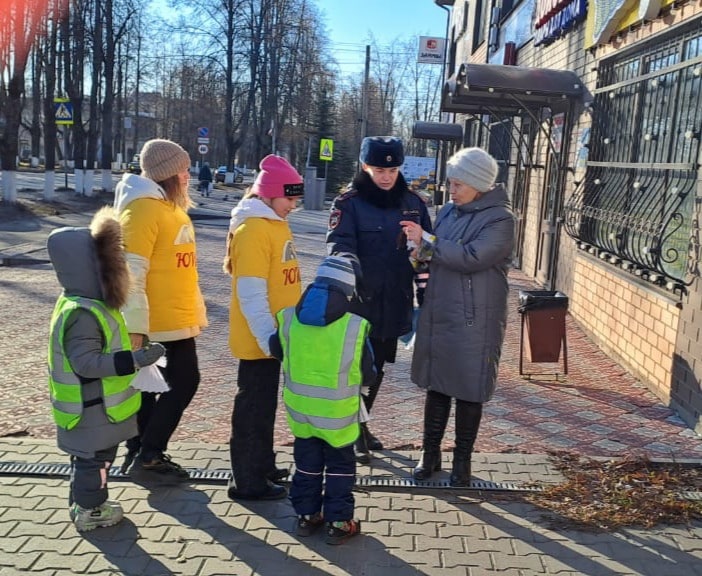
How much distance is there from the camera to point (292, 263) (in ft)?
11.4

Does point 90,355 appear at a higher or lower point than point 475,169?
lower

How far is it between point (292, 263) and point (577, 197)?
574 cm

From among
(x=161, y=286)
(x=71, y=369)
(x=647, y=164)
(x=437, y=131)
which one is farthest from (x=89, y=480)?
(x=437, y=131)

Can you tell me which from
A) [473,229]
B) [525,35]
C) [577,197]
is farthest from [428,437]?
[525,35]

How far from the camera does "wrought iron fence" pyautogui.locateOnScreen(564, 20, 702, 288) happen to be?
18.0 feet

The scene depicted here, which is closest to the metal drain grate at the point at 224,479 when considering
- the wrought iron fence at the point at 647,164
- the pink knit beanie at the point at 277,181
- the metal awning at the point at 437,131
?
the pink knit beanie at the point at 277,181

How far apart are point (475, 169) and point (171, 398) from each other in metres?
2.02

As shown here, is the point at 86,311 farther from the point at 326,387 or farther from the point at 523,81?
the point at 523,81

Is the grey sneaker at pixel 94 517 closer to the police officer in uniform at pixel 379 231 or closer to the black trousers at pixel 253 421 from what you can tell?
the black trousers at pixel 253 421

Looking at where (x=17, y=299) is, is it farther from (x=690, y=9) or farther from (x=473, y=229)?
(x=690, y=9)

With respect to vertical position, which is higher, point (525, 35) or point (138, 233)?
point (525, 35)

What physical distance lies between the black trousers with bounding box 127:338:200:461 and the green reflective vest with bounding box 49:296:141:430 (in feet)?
1.91

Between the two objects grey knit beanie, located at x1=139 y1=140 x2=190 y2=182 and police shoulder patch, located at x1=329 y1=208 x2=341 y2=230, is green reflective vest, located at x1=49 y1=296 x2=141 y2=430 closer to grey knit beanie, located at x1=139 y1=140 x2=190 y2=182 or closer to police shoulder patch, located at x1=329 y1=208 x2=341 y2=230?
grey knit beanie, located at x1=139 y1=140 x2=190 y2=182

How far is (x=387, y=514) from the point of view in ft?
11.4
